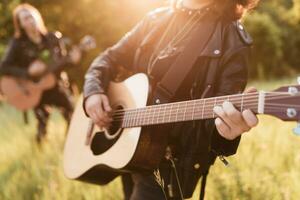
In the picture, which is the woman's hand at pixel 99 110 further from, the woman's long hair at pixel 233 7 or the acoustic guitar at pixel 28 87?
the acoustic guitar at pixel 28 87

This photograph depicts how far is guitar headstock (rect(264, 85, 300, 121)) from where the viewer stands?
1909mm

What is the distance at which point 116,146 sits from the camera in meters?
2.86

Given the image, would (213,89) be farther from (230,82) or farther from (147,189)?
(147,189)

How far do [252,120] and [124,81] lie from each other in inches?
47.8

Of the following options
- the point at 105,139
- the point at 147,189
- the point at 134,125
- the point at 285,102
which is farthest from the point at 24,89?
the point at 285,102

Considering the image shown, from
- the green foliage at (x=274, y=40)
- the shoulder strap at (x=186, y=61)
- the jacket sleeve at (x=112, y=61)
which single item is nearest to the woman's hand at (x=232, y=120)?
the shoulder strap at (x=186, y=61)

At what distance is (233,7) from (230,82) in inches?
14.9

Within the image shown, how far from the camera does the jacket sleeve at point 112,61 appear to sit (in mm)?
3076

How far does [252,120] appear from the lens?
2.04 metres

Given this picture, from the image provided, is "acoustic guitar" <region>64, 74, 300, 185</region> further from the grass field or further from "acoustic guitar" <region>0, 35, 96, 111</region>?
"acoustic guitar" <region>0, 35, 96, 111</region>

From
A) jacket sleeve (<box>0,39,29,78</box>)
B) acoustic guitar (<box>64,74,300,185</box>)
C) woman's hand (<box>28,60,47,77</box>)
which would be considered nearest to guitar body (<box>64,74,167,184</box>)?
acoustic guitar (<box>64,74,300,185</box>)

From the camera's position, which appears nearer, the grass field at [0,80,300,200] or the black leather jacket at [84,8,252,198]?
the black leather jacket at [84,8,252,198]

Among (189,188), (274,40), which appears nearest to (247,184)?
(189,188)

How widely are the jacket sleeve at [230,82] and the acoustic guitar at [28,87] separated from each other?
459 cm
